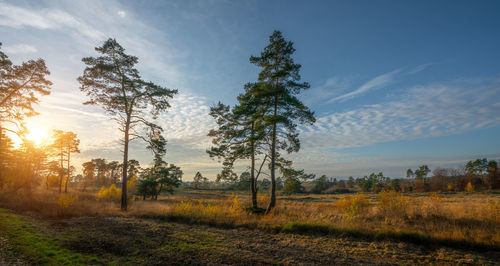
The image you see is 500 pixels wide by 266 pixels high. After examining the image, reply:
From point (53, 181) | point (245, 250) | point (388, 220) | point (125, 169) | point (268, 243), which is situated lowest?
point (53, 181)

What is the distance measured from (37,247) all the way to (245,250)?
254 inches

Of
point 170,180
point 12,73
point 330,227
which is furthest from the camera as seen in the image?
point 170,180

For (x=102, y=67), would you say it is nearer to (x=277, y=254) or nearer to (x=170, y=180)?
(x=277, y=254)

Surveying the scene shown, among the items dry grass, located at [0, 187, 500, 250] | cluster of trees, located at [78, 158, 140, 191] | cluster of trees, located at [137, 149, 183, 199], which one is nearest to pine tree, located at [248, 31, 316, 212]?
dry grass, located at [0, 187, 500, 250]

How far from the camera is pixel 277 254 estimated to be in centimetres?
567

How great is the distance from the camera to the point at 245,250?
596 centimetres

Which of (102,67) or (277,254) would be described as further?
(102,67)

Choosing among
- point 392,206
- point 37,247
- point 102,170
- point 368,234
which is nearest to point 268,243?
point 368,234

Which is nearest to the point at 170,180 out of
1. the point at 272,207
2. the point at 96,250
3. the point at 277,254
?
the point at 272,207

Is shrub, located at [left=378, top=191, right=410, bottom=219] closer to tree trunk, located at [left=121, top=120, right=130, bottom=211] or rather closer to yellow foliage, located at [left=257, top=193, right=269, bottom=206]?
yellow foliage, located at [left=257, top=193, right=269, bottom=206]

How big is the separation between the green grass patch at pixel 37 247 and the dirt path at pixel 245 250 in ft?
1.18

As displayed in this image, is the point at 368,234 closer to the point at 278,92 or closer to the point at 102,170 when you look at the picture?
the point at 278,92

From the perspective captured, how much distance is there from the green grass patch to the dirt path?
0.36m

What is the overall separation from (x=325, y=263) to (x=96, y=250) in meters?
6.93
